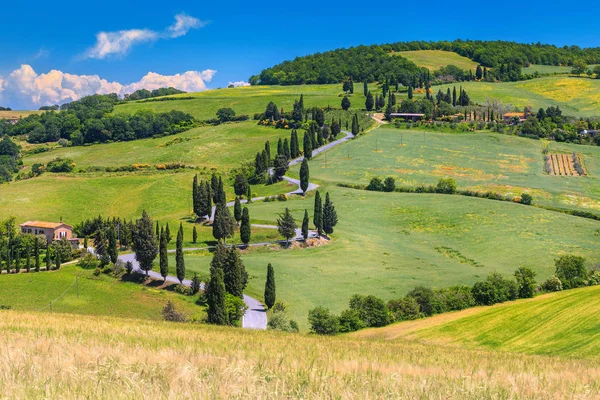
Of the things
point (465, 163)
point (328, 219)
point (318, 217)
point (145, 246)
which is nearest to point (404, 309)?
point (328, 219)

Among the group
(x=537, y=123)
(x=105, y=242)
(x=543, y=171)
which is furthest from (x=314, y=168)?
(x=537, y=123)

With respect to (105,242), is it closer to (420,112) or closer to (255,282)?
(255,282)

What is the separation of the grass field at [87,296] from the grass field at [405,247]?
30.4 ft

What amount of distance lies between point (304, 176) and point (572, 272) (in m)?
61.3

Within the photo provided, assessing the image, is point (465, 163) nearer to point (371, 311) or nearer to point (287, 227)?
point (287, 227)

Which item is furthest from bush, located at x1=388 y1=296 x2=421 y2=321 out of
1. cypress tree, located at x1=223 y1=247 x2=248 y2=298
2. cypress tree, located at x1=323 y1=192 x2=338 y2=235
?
cypress tree, located at x1=323 y1=192 x2=338 y2=235

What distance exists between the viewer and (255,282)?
7519 centimetres

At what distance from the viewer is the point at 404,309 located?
6138 cm

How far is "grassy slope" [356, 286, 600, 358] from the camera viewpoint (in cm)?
3756

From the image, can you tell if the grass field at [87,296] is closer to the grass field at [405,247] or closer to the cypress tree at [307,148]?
the grass field at [405,247]

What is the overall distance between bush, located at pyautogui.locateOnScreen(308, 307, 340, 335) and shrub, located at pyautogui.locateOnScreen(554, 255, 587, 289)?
32697 millimetres

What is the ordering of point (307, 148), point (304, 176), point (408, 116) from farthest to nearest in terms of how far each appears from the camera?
point (408, 116), point (307, 148), point (304, 176)

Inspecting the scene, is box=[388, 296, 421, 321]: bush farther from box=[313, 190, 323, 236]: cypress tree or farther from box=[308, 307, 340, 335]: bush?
box=[313, 190, 323, 236]: cypress tree

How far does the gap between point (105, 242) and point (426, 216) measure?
193ft
